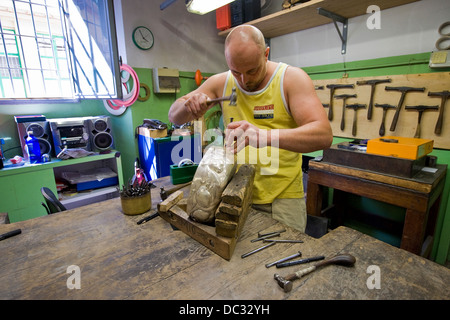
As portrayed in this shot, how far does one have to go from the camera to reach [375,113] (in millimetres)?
2225

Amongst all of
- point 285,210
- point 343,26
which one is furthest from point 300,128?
point 343,26

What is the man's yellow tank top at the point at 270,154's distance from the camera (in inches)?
49.8

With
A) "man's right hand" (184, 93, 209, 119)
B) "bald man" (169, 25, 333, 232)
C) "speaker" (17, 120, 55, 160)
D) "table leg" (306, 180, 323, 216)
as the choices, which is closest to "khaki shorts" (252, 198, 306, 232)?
"bald man" (169, 25, 333, 232)

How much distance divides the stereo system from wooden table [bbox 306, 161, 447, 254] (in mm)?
2294

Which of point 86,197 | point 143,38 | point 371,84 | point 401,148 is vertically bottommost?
point 86,197

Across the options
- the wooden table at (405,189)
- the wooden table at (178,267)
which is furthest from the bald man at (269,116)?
the wooden table at (405,189)

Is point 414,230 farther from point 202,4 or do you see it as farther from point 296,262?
point 202,4

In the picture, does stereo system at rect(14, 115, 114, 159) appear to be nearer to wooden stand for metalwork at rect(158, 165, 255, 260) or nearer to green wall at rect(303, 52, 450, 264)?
wooden stand for metalwork at rect(158, 165, 255, 260)

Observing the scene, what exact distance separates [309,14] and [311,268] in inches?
95.2

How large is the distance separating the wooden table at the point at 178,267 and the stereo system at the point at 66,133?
5.79 feet

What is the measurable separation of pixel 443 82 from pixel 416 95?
0.18 meters

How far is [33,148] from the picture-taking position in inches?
93.4
